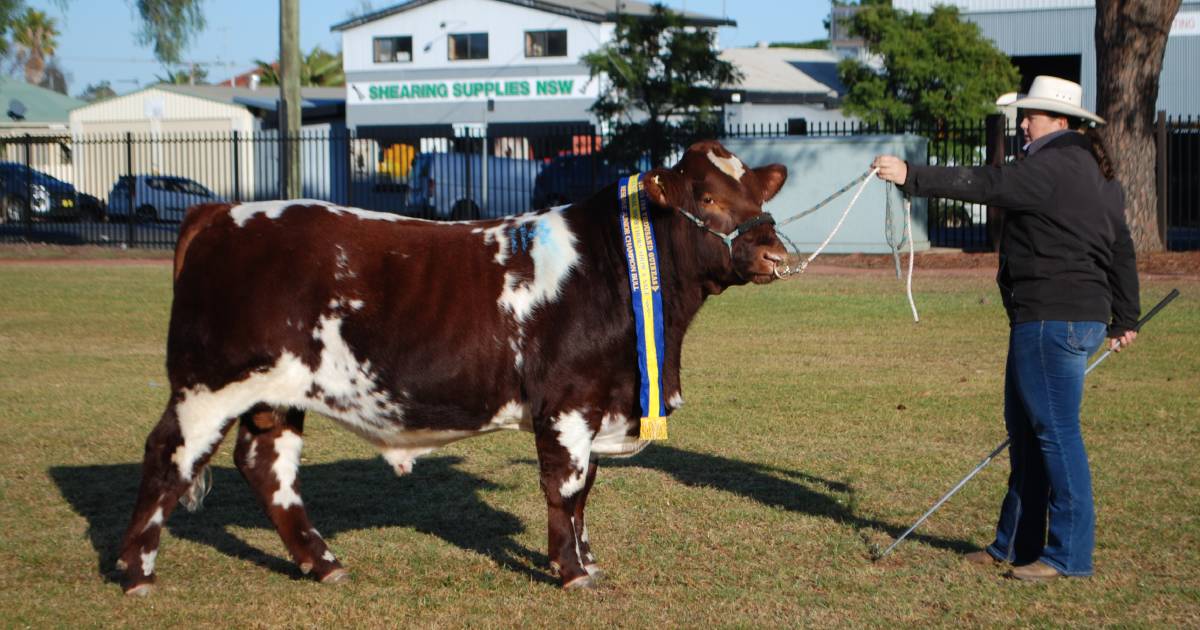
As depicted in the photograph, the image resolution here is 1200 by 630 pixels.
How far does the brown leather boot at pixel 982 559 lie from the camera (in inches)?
256

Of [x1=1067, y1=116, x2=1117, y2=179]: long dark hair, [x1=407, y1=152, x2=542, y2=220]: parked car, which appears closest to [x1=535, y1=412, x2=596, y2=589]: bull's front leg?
[x1=1067, y1=116, x2=1117, y2=179]: long dark hair

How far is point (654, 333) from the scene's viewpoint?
6.02 meters

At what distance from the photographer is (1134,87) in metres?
21.5

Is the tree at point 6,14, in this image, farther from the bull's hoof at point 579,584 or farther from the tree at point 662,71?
the bull's hoof at point 579,584

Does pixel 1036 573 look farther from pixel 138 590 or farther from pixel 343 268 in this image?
pixel 138 590

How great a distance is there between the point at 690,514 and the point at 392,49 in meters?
49.6

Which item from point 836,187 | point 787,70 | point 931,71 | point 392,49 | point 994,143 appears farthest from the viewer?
point 392,49

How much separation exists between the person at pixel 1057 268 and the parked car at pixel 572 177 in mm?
A: 23499

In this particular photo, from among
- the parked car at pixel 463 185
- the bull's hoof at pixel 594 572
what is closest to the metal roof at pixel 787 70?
the parked car at pixel 463 185

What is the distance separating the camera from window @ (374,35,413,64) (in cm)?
5444

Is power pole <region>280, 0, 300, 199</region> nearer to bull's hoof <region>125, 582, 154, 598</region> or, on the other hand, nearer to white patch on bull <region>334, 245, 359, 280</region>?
white patch on bull <region>334, 245, 359, 280</region>

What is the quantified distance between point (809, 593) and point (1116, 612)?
131 centimetres

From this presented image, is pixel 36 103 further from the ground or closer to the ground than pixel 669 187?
further from the ground

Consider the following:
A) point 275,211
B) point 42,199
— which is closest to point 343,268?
point 275,211
